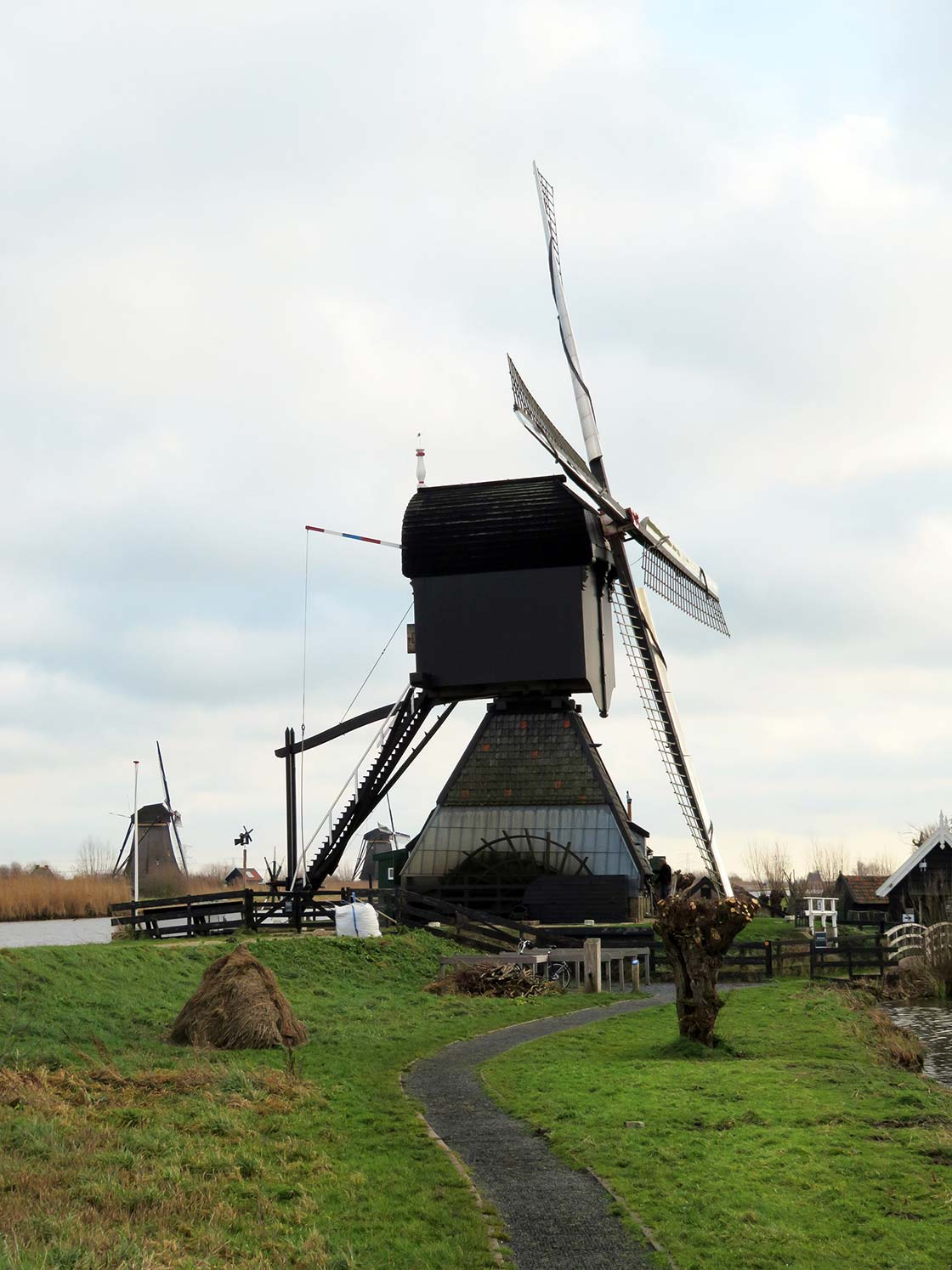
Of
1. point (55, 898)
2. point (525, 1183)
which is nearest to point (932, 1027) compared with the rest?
point (525, 1183)

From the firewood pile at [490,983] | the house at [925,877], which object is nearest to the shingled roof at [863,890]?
the house at [925,877]

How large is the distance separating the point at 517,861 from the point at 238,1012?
21.8m

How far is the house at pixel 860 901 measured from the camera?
56312mm

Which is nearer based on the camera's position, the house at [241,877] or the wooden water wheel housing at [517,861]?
the wooden water wheel housing at [517,861]

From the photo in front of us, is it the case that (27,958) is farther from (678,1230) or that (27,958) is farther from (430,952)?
(678,1230)

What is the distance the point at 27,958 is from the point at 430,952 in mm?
11978

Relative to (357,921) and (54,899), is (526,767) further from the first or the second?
(54,899)

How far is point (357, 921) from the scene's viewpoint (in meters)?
33.4

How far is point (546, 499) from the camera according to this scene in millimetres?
41531

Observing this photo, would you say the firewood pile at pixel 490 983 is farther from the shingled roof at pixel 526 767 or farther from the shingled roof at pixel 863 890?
the shingled roof at pixel 863 890

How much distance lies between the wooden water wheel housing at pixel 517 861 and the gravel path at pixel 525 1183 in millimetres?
21720

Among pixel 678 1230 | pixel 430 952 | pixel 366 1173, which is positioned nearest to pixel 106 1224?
pixel 366 1173

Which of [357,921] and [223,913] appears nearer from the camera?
[357,921]

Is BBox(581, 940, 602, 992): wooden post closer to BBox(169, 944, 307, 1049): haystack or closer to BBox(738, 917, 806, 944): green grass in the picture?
BBox(738, 917, 806, 944): green grass
